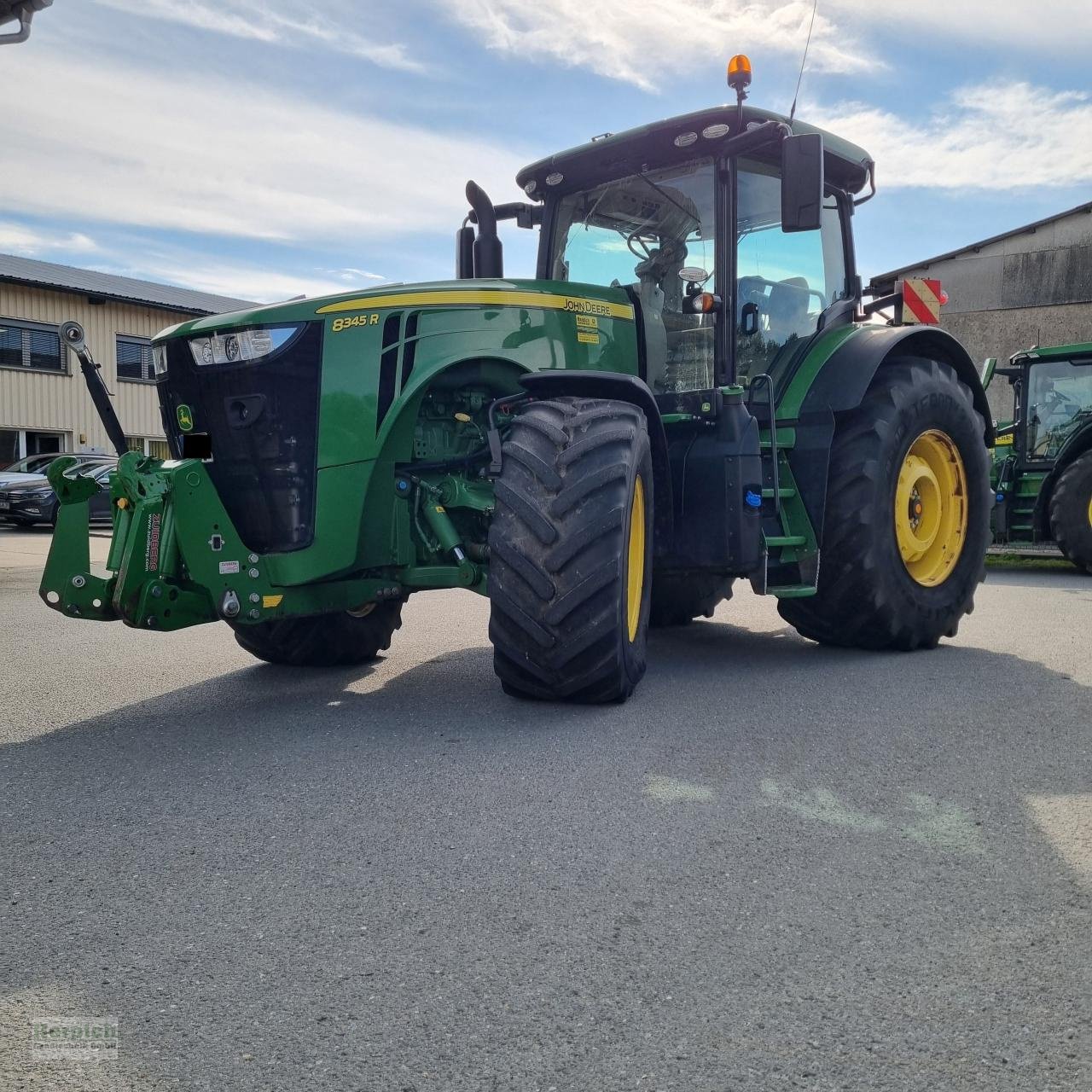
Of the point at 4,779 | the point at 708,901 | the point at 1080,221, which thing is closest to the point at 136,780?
the point at 4,779

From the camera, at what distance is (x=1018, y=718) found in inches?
176

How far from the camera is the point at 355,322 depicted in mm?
4672

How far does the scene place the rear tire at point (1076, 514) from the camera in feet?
36.9

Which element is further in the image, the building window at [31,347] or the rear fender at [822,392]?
the building window at [31,347]

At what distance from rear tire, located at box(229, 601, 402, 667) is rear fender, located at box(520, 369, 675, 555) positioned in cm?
143

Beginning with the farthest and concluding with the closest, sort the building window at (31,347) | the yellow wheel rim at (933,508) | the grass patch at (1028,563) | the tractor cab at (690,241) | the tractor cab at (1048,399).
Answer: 1. the building window at (31,347)
2. the grass patch at (1028,563)
3. the tractor cab at (1048,399)
4. the yellow wheel rim at (933,508)
5. the tractor cab at (690,241)

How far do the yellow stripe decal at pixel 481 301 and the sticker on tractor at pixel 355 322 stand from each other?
4cm

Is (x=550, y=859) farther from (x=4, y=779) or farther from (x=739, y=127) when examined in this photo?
(x=739, y=127)

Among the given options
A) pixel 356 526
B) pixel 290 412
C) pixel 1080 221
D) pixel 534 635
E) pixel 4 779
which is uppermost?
pixel 1080 221

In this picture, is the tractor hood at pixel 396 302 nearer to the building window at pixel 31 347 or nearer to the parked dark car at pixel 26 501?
the parked dark car at pixel 26 501

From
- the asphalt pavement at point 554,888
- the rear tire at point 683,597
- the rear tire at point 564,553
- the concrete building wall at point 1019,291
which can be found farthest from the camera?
the concrete building wall at point 1019,291

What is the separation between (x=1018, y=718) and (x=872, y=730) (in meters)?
0.66

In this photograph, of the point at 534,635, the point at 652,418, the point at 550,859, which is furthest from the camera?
the point at 652,418

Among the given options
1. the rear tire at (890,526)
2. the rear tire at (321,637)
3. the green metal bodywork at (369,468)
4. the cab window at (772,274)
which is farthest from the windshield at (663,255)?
the rear tire at (321,637)
